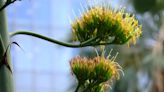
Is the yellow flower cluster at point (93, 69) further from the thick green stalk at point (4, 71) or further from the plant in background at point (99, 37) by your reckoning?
the thick green stalk at point (4, 71)

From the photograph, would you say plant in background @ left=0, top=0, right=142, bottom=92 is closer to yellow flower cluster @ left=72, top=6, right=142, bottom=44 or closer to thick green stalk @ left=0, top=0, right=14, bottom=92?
yellow flower cluster @ left=72, top=6, right=142, bottom=44

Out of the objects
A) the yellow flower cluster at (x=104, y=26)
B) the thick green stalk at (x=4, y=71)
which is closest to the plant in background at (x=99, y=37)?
the yellow flower cluster at (x=104, y=26)

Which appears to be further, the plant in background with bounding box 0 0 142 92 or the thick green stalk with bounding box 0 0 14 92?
the plant in background with bounding box 0 0 142 92

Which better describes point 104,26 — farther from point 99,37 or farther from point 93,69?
point 93,69

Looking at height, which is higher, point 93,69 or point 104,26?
point 104,26

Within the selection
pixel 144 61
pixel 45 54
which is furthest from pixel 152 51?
pixel 45 54

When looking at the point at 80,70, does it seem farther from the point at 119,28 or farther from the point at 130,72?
the point at 130,72

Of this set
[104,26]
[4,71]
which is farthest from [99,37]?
[4,71]

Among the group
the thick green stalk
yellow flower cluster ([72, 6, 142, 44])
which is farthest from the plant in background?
the thick green stalk
